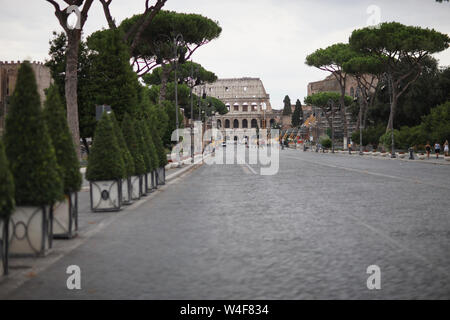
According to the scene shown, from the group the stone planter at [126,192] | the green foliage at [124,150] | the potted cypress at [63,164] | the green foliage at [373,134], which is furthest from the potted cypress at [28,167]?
the green foliage at [373,134]

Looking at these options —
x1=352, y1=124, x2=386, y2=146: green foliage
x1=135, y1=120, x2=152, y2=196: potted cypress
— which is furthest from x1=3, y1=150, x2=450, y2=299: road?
x1=352, y1=124, x2=386, y2=146: green foliage

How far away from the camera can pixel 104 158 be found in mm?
10586

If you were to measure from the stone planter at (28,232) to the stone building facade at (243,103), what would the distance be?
165803mm

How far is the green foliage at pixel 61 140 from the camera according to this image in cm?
784

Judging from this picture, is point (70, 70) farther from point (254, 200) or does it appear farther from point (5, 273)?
point (5, 273)

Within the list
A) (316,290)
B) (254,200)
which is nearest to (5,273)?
(316,290)

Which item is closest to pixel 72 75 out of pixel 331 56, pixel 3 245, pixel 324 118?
pixel 3 245

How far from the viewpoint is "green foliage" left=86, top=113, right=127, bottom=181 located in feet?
34.7

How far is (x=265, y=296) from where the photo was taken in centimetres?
461

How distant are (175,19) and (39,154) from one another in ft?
102

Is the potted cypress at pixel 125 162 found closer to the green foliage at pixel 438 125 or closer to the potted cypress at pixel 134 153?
the potted cypress at pixel 134 153

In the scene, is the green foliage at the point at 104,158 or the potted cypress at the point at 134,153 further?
the potted cypress at the point at 134,153

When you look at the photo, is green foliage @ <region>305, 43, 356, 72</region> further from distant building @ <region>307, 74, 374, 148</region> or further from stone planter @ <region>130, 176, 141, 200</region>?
stone planter @ <region>130, 176, 141, 200</region>

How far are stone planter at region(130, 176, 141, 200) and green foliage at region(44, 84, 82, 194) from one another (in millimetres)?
5140
